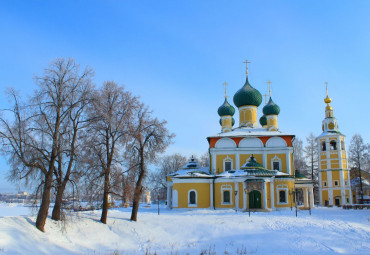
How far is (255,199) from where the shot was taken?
30.1 m

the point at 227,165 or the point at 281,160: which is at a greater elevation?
the point at 281,160

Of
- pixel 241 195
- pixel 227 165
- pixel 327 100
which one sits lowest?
pixel 241 195

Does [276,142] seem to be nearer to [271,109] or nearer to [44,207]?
[271,109]

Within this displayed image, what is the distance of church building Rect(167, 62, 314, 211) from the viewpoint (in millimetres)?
30188

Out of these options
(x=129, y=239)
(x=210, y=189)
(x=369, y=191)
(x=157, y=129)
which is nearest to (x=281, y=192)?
(x=210, y=189)

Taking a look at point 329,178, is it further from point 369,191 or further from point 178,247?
point 178,247

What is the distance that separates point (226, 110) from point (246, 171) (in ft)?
35.4

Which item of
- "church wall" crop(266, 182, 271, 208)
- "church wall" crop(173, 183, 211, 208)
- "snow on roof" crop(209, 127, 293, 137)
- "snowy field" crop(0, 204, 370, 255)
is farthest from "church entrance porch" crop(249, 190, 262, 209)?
"snowy field" crop(0, 204, 370, 255)

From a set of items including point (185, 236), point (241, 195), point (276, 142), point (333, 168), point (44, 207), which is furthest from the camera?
point (333, 168)

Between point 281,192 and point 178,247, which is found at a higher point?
point 281,192

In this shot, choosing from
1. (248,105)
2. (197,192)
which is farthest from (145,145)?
(248,105)

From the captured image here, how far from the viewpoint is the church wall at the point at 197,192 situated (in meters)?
31.3

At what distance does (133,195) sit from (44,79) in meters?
7.76

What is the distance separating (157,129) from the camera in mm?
20766
